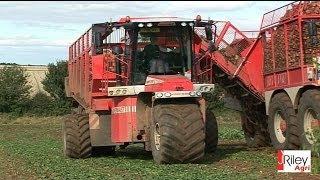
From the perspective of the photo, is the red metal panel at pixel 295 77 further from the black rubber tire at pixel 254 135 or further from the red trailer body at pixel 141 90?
the black rubber tire at pixel 254 135

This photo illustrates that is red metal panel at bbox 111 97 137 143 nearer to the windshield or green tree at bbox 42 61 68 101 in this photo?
the windshield

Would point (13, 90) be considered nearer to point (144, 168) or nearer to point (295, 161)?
point (144, 168)

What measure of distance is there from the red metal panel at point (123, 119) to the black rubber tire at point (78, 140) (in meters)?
1.01

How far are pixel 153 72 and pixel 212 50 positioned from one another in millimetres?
1642

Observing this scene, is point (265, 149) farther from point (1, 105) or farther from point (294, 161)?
point (1, 105)

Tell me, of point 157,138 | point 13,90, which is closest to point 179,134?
point 157,138

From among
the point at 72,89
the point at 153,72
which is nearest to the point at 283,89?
the point at 153,72

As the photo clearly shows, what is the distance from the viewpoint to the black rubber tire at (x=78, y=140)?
597 inches

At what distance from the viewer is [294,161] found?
10.2 metres

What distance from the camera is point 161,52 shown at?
1378 centimetres

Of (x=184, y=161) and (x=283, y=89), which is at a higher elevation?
(x=283, y=89)

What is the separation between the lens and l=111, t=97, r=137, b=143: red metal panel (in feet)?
44.6

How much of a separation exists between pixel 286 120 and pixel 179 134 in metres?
2.88

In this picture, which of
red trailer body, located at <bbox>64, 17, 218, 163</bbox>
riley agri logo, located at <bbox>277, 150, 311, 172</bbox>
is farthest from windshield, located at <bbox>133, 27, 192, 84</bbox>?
riley agri logo, located at <bbox>277, 150, 311, 172</bbox>
